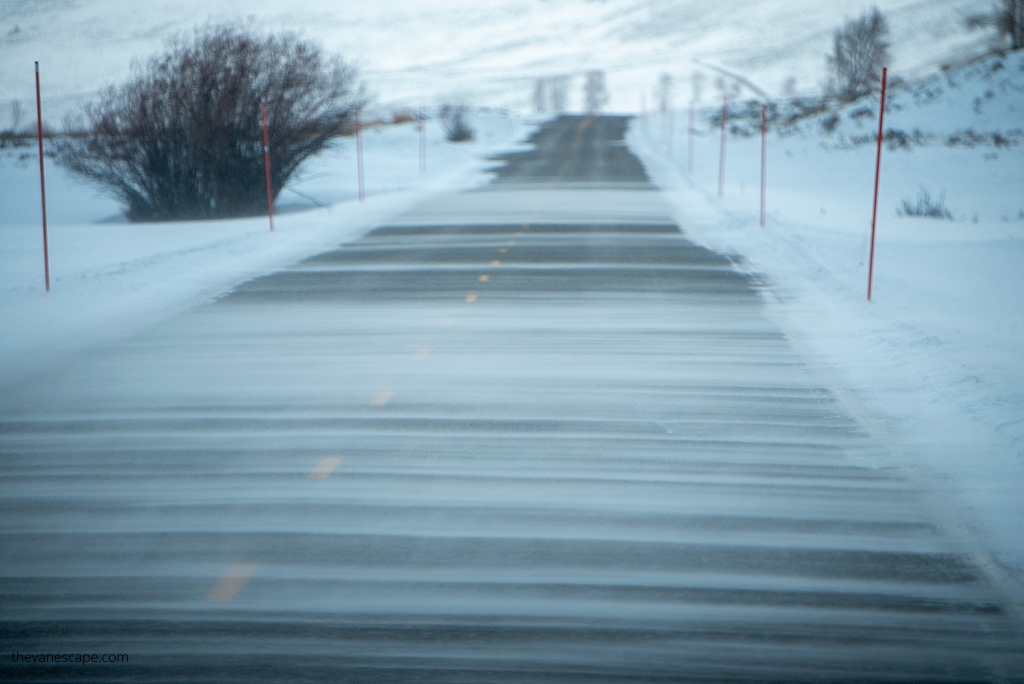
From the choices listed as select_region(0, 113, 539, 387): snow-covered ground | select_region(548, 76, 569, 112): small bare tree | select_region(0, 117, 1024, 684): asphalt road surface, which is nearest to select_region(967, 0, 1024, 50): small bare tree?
select_region(0, 113, 539, 387): snow-covered ground

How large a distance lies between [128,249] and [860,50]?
8227cm

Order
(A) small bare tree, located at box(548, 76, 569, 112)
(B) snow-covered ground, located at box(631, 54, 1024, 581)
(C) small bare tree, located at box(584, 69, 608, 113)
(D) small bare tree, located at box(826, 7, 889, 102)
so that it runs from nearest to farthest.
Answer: (B) snow-covered ground, located at box(631, 54, 1024, 581), (D) small bare tree, located at box(826, 7, 889, 102), (C) small bare tree, located at box(584, 69, 608, 113), (A) small bare tree, located at box(548, 76, 569, 112)

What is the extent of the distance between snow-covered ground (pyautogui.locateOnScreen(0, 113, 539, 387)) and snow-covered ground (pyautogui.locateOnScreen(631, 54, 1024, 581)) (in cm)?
637

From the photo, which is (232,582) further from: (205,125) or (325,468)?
(205,125)

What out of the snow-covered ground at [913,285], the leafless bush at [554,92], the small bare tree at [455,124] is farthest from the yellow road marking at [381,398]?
the leafless bush at [554,92]

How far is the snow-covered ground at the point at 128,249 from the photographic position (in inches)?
387

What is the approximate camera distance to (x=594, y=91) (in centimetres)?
18212

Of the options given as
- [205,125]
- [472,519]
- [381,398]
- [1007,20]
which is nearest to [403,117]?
[1007,20]

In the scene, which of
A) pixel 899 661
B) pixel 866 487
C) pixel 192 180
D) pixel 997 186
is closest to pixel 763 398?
pixel 866 487

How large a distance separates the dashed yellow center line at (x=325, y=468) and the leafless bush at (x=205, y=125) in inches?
717

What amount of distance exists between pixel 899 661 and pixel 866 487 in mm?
1789

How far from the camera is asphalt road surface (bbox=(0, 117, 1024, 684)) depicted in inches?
143

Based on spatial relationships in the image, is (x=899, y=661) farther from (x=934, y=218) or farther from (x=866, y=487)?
(x=934, y=218)

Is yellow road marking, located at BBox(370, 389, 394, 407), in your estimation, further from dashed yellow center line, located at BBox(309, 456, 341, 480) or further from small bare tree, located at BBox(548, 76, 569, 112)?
small bare tree, located at BBox(548, 76, 569, 112)
